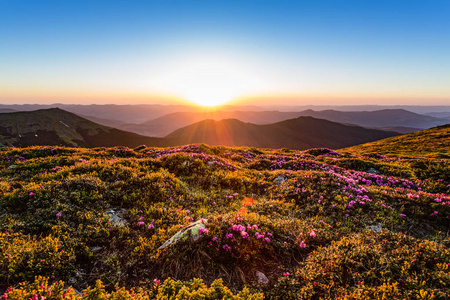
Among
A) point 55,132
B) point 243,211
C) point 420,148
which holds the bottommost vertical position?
point 420,148

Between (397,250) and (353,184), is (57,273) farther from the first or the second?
(353,184)

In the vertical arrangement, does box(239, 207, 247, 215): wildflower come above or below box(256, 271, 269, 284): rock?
above

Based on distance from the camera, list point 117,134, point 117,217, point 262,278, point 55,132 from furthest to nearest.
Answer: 1. point 117,134
2. point 55,132
3. point 117,217
4. point 262,278

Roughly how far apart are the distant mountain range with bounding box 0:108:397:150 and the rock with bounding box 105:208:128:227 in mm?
101845

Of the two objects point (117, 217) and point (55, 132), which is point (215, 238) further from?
point (55, 132)

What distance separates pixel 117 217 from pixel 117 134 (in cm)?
13389

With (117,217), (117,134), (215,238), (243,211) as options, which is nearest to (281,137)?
(117,134)

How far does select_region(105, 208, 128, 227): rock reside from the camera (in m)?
6.63

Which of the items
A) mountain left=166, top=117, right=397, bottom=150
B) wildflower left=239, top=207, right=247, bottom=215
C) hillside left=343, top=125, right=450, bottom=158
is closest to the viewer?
wildflower left=239, top=207, right=247, bottom=215

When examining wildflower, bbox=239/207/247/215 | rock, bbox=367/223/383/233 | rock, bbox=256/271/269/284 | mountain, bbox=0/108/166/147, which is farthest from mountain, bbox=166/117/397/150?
rock, bbox=256/271/269/284

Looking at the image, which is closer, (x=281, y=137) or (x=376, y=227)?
(x=376, y=227)

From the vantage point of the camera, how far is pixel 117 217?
278 inches

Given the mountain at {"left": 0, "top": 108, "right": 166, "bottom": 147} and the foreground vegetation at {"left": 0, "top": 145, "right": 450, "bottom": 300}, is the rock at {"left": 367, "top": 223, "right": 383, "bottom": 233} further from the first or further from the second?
the mountain at {"left": 0, "top": 108, "right": 166, "bottom": 147}

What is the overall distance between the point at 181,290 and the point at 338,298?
314 centimetres
